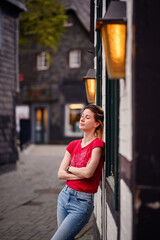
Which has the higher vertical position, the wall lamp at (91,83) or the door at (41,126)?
the wall lamp at (91,83)

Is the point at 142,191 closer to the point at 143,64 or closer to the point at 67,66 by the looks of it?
the point at 143,64

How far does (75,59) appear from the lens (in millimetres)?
24016

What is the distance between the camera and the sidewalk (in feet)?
16.0

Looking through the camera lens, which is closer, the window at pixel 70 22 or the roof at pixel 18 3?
the roof at pixel 18 3

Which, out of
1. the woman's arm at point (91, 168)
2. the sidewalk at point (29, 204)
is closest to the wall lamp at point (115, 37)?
the woman's arm at point (91, 168)

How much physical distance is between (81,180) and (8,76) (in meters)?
11.1

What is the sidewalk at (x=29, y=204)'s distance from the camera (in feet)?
16.0

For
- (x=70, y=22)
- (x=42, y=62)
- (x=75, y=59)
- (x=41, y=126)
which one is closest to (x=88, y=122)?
(x=75, y=59)

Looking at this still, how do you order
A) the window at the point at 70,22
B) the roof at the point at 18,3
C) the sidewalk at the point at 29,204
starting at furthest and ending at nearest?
the window at the point at 70,22 < the roof at the point at 18,3 < the sidewalk at the point at 29,204

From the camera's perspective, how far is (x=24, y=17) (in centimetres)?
1805

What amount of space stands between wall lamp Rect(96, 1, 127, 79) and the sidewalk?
10.4 ft

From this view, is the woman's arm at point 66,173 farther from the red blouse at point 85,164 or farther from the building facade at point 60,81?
the building facade at point 60,81

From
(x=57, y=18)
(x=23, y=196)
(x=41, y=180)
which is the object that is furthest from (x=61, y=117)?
(x=23, y=196)

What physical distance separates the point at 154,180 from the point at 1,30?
12.3 metres
